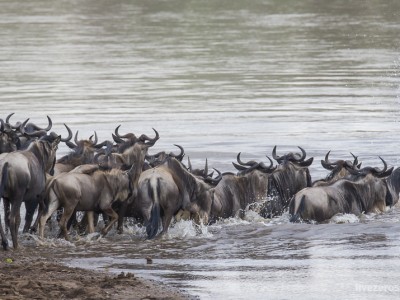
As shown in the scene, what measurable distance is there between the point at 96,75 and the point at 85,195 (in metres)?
21.9

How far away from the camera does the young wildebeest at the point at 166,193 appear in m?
16.7

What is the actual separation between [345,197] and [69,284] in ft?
20.3

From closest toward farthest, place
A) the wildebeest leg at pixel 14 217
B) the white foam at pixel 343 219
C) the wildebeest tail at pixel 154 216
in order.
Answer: the wildebeest leg at pixel 14 217 → the wildebeest tail at pixel 154 216 → the white foam at pixel 343 219

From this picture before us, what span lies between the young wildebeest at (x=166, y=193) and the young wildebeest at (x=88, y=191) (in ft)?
0.79

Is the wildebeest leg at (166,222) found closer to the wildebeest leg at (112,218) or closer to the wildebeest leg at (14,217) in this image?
the wildebeest leg at (112,218)

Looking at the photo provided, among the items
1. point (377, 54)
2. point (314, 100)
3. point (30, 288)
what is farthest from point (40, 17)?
point (30, 288)

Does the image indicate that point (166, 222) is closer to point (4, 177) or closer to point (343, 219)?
point (4, 177)

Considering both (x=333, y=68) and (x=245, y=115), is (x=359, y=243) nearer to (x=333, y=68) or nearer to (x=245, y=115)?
(x=245, y=115)

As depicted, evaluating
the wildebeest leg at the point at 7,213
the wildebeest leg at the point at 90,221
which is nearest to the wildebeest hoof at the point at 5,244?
the wildebeest leg at the point at 7,213

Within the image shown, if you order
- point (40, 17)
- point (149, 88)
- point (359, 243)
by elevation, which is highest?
point (40, 17)

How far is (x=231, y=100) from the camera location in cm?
3156

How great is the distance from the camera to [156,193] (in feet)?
55.0

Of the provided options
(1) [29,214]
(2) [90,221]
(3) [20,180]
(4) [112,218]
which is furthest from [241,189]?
(3) [20,180]

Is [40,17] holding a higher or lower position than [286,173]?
higher
